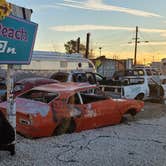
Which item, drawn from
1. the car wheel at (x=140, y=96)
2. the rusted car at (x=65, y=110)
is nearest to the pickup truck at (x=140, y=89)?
the car wheel at (x=140, y=96)

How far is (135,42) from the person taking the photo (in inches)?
2370

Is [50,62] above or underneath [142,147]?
above

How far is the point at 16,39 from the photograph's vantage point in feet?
20.9

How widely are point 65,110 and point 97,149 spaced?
1.70 meters

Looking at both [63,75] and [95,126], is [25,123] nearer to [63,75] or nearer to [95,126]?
[95,126]

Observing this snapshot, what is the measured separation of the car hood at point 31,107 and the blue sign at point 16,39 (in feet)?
5.59

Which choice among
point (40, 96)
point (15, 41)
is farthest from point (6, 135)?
point (40, 96)

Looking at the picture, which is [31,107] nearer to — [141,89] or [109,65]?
[141,89]

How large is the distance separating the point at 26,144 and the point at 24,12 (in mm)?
2725

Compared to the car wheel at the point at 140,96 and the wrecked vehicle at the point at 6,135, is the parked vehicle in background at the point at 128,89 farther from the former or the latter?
the wrecked vehicle at the point at 6,135

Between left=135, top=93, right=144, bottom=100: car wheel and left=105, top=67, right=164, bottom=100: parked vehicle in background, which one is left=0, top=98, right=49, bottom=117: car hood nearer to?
left=105, top=67, right=164, bottom=100: parked vehicle in background

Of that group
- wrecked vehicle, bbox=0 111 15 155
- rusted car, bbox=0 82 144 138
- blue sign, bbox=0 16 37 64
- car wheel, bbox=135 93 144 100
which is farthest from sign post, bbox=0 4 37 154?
car wheel, bbox=135 93 144 100

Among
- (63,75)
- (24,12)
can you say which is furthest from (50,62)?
(24,12)

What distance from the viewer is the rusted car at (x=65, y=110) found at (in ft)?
25.8
